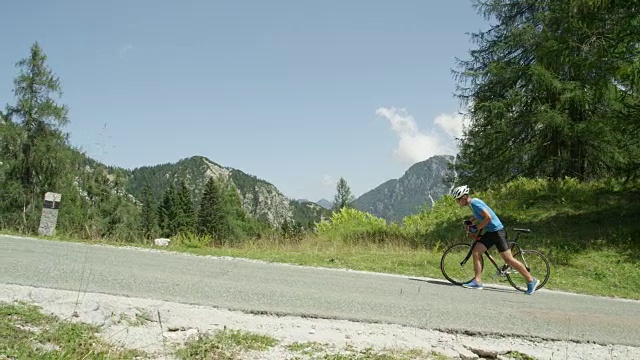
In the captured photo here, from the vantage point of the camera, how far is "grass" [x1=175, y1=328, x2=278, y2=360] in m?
4.63

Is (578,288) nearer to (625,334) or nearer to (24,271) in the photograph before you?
(625,334)

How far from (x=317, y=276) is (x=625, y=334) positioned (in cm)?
511

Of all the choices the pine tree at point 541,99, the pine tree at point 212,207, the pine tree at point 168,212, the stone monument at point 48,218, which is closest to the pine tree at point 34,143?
the stone monument at point 48,218

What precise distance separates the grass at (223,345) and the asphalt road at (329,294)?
1.27 m

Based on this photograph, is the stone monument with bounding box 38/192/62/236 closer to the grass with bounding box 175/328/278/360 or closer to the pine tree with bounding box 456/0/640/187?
the grass with bounding box 175/328/278/360

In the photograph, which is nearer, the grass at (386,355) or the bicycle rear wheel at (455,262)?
the grass at (386,355)

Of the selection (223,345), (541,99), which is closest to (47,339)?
(223,345)

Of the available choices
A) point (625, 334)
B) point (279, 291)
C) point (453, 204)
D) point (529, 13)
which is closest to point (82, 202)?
point (453, 204)

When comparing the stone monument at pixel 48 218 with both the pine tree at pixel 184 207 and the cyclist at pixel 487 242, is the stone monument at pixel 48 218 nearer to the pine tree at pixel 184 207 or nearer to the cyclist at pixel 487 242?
the cyclist at pixel 487 242

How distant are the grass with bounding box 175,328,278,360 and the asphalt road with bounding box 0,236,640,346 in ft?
4.17

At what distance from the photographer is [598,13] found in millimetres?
14875

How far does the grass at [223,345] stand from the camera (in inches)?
182

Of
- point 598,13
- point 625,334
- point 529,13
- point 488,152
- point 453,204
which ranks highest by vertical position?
point 529,13

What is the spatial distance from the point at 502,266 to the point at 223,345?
23.7 feet
